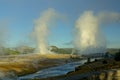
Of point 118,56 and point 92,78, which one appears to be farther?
point 118,56

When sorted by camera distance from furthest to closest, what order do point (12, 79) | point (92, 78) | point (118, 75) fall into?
point (12, 79) < point (92, 78) < point (118, 75)

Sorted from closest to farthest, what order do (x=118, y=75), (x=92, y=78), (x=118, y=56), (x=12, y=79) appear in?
(x=118, y=75) < (x=92, y=78) < (x=12, y=79) < (x=118, y=56)

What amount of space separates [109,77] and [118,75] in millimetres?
1129

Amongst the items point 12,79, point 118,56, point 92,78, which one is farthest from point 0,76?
point 118,56

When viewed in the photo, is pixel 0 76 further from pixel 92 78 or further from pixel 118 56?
→ pixel 118 56

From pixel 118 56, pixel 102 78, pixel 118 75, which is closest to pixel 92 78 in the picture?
pixel 102 78

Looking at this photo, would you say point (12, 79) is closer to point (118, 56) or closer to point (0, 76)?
point (0, 76)

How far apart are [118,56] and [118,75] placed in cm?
5936

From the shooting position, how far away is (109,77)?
119 ft

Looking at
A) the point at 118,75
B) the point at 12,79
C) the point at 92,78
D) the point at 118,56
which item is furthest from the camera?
the point at 118,56

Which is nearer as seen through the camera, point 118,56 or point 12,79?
point 12,79

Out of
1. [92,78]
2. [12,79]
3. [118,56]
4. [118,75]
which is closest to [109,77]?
[118,75]

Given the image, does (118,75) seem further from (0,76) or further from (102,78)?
(0,76)

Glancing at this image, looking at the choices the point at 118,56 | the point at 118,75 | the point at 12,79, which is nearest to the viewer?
the point at 118,75
